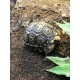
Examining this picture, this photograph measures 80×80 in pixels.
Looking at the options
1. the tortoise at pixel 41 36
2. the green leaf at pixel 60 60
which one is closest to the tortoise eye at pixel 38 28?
the tortoise at pixel 41 36

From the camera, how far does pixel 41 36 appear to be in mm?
2361

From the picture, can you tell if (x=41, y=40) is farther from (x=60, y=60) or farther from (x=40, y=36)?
(x=60, y=60)

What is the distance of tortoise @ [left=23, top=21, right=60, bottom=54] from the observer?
2354mm

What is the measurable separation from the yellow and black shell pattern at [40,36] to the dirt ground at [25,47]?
4 centimetres

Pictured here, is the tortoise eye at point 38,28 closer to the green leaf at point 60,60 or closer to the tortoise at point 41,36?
the tortoise at point 41,36

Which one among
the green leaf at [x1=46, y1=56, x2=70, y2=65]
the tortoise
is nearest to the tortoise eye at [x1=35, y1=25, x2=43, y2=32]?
the tortoise

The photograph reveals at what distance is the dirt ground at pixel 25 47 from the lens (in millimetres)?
2326

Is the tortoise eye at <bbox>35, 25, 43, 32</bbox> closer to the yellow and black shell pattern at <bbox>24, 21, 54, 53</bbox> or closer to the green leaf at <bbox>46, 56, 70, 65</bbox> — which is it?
the yellow and black shell pattern at <bbox>24, 21, 54, 53</bbox>

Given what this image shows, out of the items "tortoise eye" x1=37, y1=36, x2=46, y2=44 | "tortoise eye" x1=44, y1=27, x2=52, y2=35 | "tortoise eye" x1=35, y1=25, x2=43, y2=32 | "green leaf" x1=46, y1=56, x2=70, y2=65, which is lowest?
"green leaf" x1=46, y1=56, x2=70, y2=65

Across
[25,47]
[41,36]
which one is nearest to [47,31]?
[41,36]
